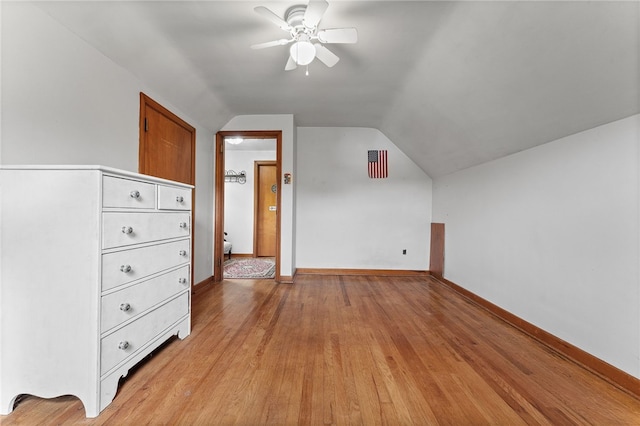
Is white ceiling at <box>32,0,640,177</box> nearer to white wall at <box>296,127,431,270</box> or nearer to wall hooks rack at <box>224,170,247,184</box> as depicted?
white wall at <box>296,127,431,270</box>

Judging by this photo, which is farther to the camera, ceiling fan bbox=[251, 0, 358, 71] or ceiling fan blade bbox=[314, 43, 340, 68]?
ceiling fan blade bbox=[314, 43, 340, 68]

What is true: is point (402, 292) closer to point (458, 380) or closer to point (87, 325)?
point (458, 380)

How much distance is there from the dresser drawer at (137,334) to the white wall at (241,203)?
3701 millimetres

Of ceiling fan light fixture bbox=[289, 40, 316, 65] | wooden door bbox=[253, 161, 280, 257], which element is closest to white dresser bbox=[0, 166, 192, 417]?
ceiling fan light fixture bbox=[289, 40, 316, 65]

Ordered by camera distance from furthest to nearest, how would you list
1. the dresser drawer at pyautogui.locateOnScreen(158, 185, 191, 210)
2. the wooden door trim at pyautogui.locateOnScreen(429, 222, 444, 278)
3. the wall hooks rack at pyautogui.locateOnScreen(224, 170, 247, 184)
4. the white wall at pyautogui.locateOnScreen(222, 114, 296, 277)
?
the wall hooks rack at pyautogui.locateOnScreen(224, 170, 247, 184)
the wooden door trim at pyautogui.locateOnScreen(429, 222, 444, 278)
the white wall at pyautogui.locateOnScreen(222, 114, 296, 277)
the dresser drawer at pyautogui.locateOnScreen(158, 185, 191, 210)

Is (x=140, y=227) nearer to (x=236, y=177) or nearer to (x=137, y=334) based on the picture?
(x=137, y=334)

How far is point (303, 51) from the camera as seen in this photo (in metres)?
1.75

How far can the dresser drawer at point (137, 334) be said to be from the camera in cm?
120

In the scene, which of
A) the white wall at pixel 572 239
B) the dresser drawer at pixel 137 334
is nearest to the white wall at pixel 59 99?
the dresser drawer at pixel 137 334

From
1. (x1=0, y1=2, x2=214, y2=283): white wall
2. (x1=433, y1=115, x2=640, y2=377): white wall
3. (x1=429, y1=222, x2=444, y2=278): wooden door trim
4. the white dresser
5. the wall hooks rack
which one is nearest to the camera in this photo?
the white dresser

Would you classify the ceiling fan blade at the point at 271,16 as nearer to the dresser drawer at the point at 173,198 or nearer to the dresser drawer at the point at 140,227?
the dresser drawer at the point at 173,198

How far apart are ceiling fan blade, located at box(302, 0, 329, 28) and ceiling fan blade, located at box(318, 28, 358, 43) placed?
83 mm

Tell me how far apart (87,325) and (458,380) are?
192 centimetres

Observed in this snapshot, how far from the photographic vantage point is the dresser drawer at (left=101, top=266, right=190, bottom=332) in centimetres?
121
